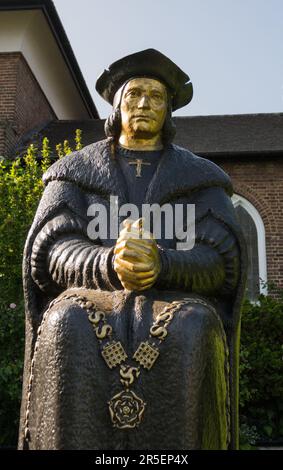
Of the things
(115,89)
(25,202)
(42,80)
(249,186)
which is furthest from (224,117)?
(115,89)

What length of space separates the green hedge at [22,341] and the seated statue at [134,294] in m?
4.49

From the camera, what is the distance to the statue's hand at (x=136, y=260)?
2.61 m

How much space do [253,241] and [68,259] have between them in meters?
12.8

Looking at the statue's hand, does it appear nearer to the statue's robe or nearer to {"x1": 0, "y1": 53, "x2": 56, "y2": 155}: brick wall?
the statue's robe

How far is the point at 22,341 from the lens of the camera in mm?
7840

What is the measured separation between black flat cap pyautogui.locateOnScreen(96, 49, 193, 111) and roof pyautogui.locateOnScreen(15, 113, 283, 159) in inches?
451

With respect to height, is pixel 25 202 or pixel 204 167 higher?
pixel 25 202

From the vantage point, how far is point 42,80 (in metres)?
18.7

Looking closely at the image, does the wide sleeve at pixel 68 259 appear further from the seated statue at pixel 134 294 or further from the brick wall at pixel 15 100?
the brick wall at pixel 15 100

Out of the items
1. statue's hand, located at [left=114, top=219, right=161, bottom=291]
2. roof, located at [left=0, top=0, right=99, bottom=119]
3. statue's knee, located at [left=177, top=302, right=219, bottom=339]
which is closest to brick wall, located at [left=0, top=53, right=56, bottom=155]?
roof, located at [left=0, top=0, right=99, bottom=119]

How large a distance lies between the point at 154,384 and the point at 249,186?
43.3 ft

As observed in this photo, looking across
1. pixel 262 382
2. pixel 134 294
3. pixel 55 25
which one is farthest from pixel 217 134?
pixel 134 294

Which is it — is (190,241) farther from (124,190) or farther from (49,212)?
(49,212)

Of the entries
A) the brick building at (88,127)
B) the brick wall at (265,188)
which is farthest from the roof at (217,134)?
the brick wall at (265,188)
